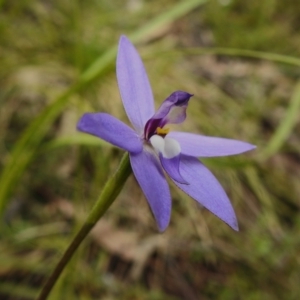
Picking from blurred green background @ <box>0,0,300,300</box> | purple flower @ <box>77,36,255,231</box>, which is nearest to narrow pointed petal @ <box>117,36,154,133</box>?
purple flower @ <box>77,36,255,231</box>

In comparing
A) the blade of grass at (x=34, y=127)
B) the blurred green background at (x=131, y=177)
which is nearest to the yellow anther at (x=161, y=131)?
the blurred green background at (x=131, y=177)

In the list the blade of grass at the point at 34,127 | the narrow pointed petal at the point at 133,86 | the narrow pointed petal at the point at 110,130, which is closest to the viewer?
the narrow pointed petal at the point at 110,130

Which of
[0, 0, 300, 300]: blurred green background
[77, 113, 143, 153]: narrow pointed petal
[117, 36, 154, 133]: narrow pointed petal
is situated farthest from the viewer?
[0, 0, 300, 300]: blurred green background

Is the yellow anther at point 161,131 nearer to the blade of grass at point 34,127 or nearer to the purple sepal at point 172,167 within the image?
the purple sepal at point 172,167

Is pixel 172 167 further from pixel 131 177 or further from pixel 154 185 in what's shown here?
pixel 131 177

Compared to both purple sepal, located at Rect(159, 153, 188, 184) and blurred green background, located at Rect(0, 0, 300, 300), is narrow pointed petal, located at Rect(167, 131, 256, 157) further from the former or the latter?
blurred green background, located at Rect(0, 0, 300, 300)

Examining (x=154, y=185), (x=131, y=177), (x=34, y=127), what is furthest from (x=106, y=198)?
(x=131, y=177)

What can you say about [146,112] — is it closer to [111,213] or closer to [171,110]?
[171,110]
